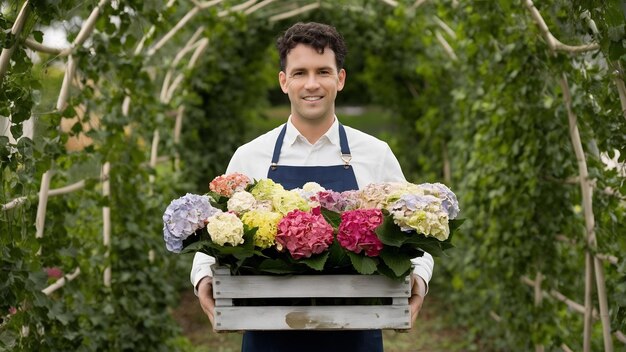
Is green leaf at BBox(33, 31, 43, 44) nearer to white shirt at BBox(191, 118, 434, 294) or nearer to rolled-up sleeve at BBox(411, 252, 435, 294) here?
white shirt at BBox(191, 118, 434, 294)

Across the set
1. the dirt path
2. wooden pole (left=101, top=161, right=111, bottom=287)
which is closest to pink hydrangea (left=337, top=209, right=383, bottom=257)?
wooden pole (left=101, top=161, right=111, bottom=287)

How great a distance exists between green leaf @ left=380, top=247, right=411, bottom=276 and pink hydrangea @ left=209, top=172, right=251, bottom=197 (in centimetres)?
46

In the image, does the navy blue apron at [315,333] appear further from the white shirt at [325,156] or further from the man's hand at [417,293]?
the man's hand at [417,293]

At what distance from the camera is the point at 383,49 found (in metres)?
9.10

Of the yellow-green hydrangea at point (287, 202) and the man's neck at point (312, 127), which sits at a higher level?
the man's neck at point (312, 127)

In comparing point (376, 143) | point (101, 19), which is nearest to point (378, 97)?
point (101, 19)

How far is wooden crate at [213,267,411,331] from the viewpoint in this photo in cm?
240

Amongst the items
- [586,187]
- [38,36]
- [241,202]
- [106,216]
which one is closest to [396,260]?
[241,202]

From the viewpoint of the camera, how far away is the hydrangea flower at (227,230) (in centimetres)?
231

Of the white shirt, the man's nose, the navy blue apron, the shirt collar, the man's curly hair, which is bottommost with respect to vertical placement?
the navy blue apron

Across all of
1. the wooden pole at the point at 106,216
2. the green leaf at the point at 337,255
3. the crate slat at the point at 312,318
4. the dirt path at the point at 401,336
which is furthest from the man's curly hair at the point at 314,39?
the dirt path at the point at 401,336

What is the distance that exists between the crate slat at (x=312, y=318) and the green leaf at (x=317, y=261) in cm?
14

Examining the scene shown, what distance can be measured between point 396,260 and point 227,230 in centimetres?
43

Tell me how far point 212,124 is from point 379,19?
1853mm
